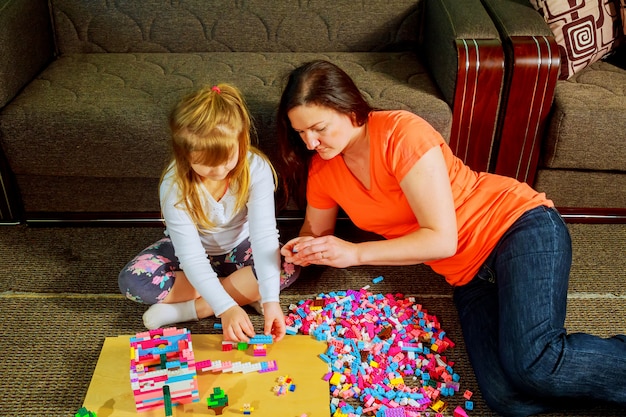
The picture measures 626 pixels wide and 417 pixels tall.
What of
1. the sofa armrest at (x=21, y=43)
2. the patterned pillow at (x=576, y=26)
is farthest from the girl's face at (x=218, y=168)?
the patterned pillow at (x=576, y=26)

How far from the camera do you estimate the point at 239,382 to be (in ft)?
5.09

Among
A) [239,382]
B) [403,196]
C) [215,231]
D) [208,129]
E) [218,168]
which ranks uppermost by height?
[208,129]

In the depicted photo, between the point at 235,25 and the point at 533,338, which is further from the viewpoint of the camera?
the point at 235,25

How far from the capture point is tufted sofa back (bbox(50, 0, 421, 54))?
233 cm

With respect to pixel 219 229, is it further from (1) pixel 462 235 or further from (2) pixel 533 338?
(2) pixel 533 338

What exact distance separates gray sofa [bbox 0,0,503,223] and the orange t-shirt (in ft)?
1.07

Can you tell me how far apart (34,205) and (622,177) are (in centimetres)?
210

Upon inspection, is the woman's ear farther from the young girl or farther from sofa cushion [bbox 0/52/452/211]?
sofa cushion [bbox 0/52/452/211]

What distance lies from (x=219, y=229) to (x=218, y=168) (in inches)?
12.7

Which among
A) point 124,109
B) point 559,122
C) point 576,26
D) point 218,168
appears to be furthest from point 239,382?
point 576,26

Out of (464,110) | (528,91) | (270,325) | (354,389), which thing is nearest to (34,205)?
(270,325)

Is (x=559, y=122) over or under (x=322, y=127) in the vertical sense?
under

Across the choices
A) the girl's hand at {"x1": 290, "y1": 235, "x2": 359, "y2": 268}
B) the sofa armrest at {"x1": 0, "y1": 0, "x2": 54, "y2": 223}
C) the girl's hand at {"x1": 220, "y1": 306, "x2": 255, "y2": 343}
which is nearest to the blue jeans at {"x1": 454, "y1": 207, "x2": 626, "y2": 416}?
the girl's hand at {"x1": 290, "y1": 235, "x2": 359, "y2": 268}

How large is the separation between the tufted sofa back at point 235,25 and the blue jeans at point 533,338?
1.08 m
